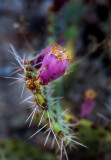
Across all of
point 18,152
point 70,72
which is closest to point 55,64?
point 18,152

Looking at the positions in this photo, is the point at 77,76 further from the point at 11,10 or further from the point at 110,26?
the point at 11,10

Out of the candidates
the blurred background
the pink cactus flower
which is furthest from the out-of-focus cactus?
the pink cactus flower

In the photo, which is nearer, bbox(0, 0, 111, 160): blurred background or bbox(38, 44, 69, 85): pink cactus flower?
bbox(38, 44, 69, 85): pink cactus flower

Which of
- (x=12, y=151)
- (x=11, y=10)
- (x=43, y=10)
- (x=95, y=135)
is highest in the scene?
(x=11, y=10)

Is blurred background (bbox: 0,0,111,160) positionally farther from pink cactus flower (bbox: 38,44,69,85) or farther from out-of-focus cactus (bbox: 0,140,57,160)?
pink cactus flower (bbox: 38,44,69,85)

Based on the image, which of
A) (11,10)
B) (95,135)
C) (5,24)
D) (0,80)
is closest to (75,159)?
(95,135)

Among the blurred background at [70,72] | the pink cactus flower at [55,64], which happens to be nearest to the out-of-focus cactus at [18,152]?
the blurred background at [70,72]

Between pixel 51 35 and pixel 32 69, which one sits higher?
pixel 51 35

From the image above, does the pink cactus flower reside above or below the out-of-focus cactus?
above
